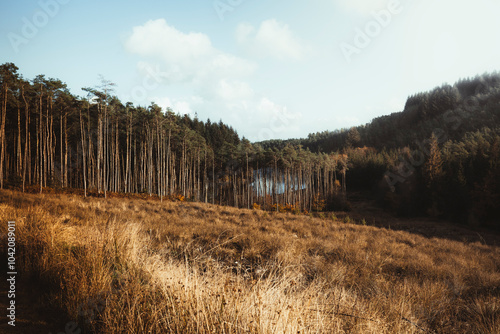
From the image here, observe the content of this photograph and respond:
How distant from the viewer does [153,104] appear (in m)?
32.5

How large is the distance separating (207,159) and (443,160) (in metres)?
50.6

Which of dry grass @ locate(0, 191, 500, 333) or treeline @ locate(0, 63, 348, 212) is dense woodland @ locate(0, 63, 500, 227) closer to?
treeline @ locate(0, 63, 348, 212)

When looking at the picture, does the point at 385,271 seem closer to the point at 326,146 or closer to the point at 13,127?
the point at 13,127

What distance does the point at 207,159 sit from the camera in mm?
56125

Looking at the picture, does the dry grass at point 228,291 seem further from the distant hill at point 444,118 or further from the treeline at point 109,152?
the distant hill at point 444,118

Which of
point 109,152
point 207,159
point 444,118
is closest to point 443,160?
point 207,159

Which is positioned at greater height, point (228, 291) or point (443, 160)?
point (443, 160)

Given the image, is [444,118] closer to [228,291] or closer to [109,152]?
[109,152]

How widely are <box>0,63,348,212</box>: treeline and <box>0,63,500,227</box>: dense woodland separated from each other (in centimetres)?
21

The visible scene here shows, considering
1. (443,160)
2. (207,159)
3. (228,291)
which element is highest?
(207,159)

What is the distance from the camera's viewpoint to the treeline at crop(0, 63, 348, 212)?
25406 millimetres

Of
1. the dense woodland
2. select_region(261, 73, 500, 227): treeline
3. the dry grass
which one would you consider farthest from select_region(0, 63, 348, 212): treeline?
the dry grass

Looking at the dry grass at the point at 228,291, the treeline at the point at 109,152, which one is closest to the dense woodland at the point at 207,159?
the treeline at the point at 109,152

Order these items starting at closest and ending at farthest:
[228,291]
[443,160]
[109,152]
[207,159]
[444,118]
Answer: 1. [228,291]
2. [109,152]
3. [443,160]
4. [207,159]
5. [444,118]
